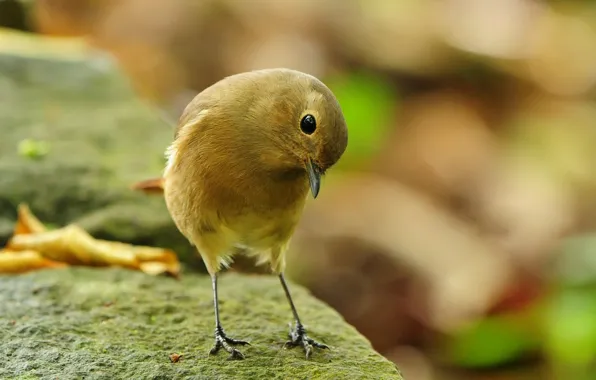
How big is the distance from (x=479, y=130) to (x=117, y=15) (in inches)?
199

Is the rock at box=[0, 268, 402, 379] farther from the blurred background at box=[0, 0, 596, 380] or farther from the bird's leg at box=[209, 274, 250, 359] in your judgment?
the blurred background at box=[0, 0, 596, 380]

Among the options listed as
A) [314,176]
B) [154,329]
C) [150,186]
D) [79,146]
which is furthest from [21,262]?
[314,176]

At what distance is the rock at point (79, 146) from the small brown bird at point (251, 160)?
850 mm

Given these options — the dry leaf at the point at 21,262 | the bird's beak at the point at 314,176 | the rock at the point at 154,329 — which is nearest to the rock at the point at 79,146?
the dry leaf at the point at 21,262

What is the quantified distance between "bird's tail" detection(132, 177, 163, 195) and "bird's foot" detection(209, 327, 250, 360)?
1243 millimetres

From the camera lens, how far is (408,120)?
9.58 m

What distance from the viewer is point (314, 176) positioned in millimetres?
2826

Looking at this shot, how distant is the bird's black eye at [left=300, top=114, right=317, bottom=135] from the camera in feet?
9.23

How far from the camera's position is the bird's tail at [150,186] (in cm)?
406

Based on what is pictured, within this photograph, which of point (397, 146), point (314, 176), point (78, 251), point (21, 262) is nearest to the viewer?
point (314, 176)

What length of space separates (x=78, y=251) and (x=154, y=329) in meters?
0.89

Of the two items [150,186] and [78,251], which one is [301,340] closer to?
[78,251]

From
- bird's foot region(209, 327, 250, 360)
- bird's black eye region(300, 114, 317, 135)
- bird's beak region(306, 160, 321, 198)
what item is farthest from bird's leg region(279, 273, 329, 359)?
bird's black eye region(300, 114, 317, 135)

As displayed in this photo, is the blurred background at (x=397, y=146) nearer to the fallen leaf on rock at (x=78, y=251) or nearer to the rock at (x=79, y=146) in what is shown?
the rock at (x=79, y=146)
